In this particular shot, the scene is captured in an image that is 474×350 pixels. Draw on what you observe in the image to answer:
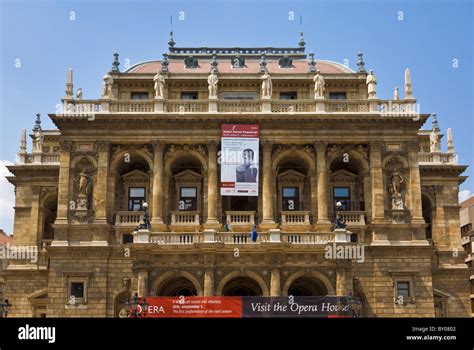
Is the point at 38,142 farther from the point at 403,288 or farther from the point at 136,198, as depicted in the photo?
the point at 403,288

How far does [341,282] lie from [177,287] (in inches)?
440

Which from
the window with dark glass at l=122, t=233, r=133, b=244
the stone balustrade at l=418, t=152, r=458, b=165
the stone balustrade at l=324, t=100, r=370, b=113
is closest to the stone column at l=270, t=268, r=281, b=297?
the window with dark glass at l=122, t=233, r=133, b=244

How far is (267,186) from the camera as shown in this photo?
4484cm

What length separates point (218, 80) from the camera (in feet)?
162

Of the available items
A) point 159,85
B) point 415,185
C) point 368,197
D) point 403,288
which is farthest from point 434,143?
point 159,85

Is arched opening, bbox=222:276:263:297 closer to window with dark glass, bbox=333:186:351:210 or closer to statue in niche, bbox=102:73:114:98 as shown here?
window with dark glass, bbox=333:186:351:210

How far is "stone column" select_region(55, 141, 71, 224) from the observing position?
4462 centimetres

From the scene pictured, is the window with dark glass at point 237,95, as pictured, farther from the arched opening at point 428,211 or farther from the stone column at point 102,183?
the arched opening at point 428,211

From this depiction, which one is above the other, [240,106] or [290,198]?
[240,106]

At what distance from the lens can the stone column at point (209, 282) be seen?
4106cm

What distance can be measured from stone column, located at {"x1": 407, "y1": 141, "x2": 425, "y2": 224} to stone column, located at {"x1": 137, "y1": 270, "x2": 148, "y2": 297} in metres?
18.3
